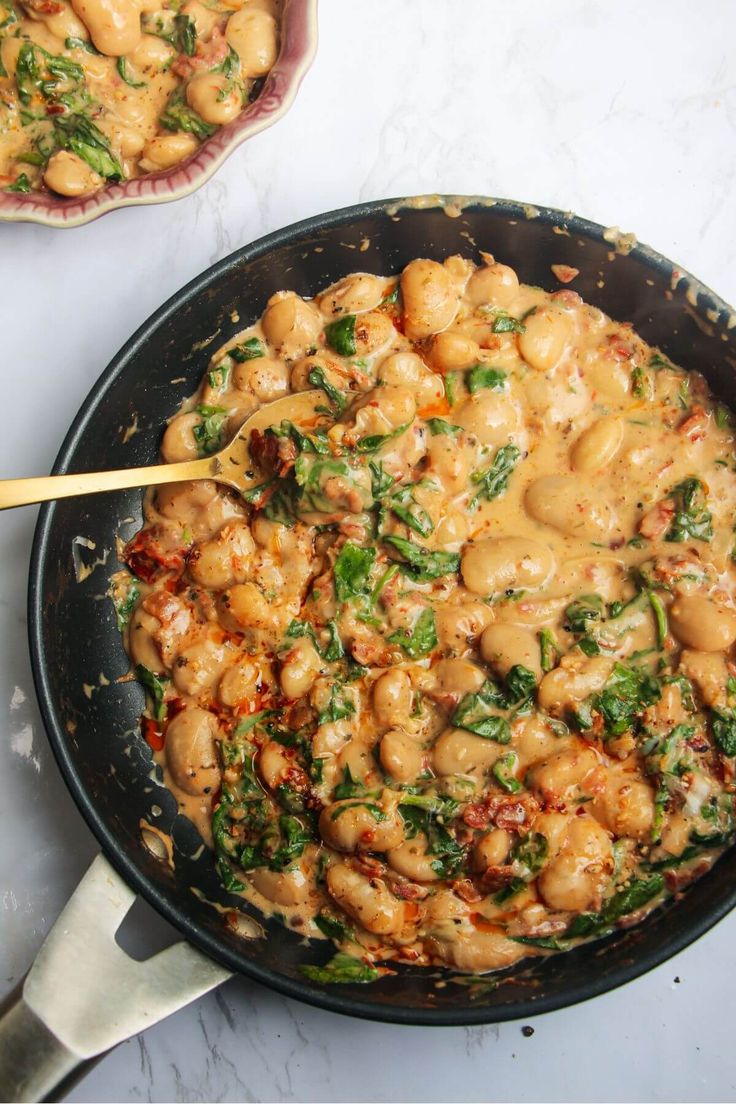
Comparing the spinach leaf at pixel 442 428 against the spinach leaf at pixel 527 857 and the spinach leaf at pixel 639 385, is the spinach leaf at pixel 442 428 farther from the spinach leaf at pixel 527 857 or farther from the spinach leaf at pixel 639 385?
the spinach leaf at pixel 527 857

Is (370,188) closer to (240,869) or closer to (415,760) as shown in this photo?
(415,760)

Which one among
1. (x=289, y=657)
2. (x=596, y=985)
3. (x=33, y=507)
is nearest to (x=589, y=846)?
(x=596, y=985)

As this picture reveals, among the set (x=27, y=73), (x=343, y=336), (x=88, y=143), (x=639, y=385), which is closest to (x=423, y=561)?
(x=343, y=336)

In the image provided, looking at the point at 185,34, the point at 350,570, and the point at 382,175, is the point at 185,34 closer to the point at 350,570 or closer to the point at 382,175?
the point at 382,175

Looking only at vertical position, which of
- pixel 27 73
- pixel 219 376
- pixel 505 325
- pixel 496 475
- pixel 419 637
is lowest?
pixel 419 637

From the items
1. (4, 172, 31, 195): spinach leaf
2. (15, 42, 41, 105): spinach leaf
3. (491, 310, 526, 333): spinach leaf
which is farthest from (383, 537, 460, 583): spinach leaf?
(15, 42, 41, 105): spinach leaf

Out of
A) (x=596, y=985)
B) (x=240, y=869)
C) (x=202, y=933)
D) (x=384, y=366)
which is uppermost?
(x=384, y=366)
